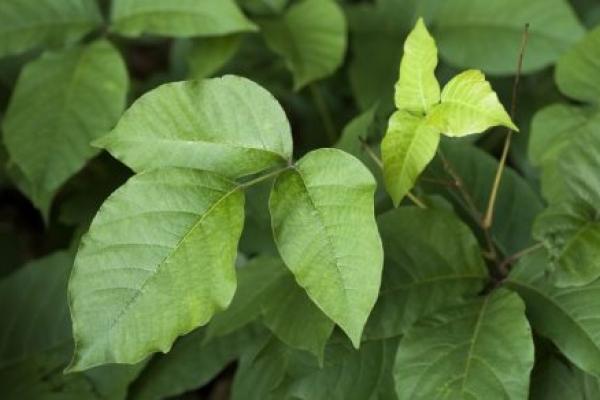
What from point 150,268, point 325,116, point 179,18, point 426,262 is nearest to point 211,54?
point 179,18

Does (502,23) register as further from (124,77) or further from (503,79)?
(124,77)

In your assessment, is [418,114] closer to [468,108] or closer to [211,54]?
[468,108]

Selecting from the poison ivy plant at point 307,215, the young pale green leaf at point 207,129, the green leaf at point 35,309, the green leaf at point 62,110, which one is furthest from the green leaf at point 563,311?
the green leaf at point 35,309

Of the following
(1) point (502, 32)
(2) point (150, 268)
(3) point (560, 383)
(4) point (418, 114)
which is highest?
(4) point (418, 114)

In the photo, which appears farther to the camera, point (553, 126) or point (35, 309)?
point (35, 309)

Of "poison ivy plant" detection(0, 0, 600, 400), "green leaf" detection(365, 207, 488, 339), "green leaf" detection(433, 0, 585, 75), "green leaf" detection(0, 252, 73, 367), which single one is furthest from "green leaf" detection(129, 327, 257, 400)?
"green leaf" detection(433, 0, 585, 75)

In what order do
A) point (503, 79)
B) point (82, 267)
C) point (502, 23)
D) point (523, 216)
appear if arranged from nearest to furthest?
point (82, 267) < point (523, 216) < point (502, 23) < point (503, 79)

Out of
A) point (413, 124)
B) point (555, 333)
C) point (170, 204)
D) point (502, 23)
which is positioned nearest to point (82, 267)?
point (170, 204)
